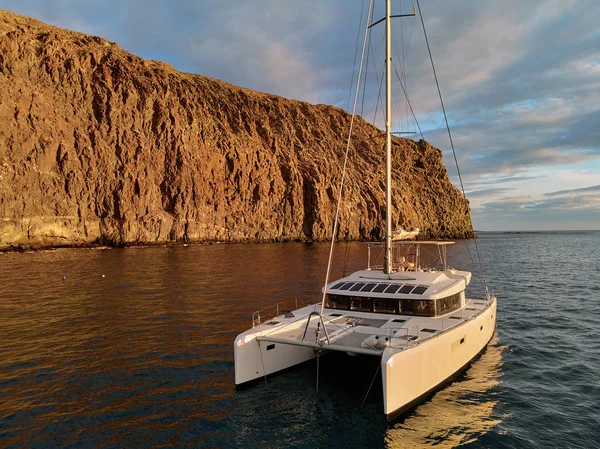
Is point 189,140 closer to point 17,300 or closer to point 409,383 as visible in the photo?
point 17,300

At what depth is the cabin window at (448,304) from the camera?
14.0 metres

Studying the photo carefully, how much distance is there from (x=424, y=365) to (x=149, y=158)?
77.6 metres

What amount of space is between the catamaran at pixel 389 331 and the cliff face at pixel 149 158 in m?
63.6

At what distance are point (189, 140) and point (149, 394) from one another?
78.4 metres

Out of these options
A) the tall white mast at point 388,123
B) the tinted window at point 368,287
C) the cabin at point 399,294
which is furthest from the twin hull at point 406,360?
the tall white mast at point 388,123

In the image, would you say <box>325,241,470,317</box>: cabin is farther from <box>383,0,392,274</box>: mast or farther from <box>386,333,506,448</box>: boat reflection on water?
<box>386,333,506,448</box>: boat reflection on water

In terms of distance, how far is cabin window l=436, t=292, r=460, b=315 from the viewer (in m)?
14.0

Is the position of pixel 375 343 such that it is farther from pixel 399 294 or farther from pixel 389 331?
pixel 399 294

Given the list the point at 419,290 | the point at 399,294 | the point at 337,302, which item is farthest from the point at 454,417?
the point at 337,302

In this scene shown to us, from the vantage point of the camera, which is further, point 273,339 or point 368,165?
point 368,165

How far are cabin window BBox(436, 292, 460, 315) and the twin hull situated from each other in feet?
2.95

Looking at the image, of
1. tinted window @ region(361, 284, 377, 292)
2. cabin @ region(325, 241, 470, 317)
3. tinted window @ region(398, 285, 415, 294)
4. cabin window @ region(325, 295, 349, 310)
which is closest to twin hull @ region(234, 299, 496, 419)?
cabin @ region(325, 241, 470, 317)

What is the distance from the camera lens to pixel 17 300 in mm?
23672

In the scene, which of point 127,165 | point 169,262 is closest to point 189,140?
point 127,165
